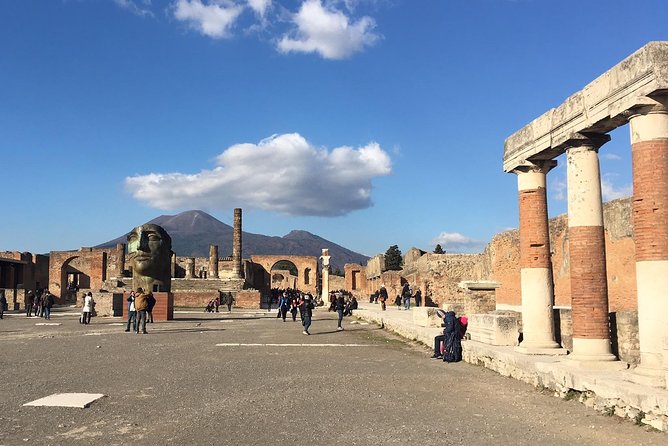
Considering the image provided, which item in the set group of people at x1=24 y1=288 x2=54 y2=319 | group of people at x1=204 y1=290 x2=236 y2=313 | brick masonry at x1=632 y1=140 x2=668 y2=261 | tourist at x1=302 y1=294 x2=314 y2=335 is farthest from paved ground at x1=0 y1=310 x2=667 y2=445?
group of people at x1=204 y1=290 x2=236 y2=313

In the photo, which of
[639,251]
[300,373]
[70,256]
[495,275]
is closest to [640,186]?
[639,251]

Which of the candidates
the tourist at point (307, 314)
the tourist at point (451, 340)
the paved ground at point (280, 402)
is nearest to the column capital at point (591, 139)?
the paved ground at point (280, 402)

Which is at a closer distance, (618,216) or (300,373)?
(300,373)

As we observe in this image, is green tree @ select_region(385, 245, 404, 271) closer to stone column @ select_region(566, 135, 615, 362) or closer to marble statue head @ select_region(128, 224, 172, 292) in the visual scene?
marble statue head @ select_region(128, 224, 172, 292)

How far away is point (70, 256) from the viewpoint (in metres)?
48.5

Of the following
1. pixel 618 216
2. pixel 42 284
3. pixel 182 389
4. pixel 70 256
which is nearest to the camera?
pixel 182 389

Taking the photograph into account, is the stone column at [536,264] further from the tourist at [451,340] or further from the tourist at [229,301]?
the tourist at [229,301]

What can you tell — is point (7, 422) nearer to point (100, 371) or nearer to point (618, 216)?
point (100, 371)

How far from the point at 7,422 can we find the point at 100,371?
3675 mm

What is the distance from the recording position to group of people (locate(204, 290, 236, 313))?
103ft

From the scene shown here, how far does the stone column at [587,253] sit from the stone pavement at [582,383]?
1.47 ft

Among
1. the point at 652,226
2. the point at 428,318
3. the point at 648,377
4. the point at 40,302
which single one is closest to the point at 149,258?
the point at 40,302

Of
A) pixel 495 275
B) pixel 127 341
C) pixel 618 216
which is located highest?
pixel 618 216

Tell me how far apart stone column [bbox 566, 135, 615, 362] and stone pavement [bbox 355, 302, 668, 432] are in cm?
45
